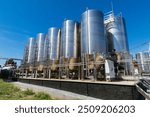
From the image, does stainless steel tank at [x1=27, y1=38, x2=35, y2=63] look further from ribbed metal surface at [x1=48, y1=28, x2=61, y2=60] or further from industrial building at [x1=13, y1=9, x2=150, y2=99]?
ribbed metal surface at [x1=48, y1=28, x2=61, y2=60]

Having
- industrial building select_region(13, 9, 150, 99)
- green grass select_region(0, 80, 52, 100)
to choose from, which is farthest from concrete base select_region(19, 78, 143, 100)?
green grass select_region(0, 80, 52, 100)

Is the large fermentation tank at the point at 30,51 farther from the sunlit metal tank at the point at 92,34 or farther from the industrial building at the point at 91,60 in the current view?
the sunlit metal tank at the point at 92,34

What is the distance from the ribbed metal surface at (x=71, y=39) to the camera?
14953 millimetres

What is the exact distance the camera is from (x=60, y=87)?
1070 centimetres

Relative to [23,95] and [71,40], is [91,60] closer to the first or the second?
[71,40]

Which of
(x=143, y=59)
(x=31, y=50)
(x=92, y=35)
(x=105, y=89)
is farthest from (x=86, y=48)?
(x=31, y=50)

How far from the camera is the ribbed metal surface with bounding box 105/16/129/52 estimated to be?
17.1 m

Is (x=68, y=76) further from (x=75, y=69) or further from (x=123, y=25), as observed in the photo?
(x=123, y=25)

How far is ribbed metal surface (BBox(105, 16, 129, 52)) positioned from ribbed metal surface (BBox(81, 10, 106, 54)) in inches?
188

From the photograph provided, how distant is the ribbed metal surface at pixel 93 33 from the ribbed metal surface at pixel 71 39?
2.34m

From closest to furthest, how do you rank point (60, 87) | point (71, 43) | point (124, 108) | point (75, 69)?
point (124, 108)
point (60, 87)
point (75, 69)
point (71, 43)

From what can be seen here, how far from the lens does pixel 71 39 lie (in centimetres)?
1541

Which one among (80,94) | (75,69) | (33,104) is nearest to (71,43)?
(75,69)

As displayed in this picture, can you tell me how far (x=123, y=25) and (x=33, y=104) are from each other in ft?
61.9
